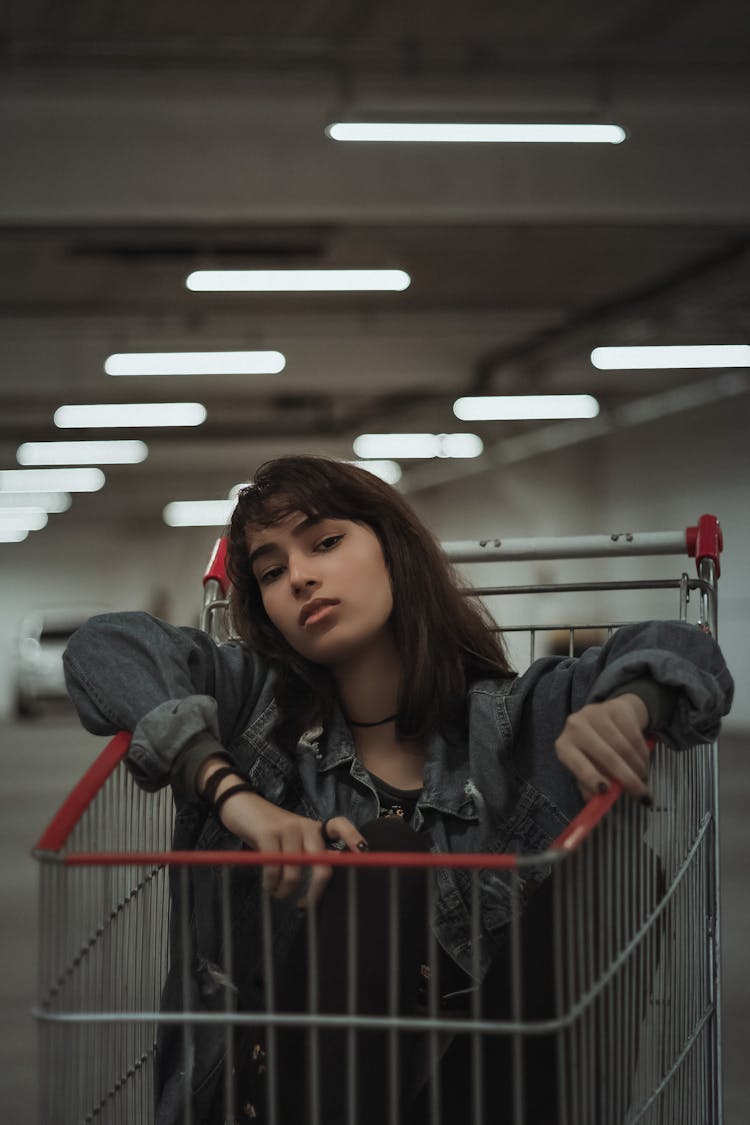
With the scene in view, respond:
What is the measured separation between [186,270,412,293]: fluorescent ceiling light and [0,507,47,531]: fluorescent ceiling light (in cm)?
1334

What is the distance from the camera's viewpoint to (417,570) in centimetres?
189

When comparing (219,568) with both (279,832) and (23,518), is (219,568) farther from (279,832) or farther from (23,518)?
(23,518)

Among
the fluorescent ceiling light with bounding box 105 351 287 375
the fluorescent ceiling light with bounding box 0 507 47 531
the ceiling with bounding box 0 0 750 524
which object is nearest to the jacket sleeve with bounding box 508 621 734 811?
the ceiling with bounding box 0 0 750 524

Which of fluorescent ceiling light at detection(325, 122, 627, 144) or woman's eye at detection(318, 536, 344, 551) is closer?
woman's eye at detection(318, 536, 344, 551)

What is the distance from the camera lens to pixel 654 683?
1483 millimetres

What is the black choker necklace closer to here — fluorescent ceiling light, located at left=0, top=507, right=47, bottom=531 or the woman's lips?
the woman's lips

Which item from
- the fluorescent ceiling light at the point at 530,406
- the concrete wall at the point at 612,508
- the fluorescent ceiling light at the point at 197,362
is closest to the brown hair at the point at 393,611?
the fluorescent ceiling light at the point at 197,362

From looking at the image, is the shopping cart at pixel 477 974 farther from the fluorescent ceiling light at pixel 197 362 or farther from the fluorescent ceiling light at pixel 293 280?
the fluorescent ceiling light at pixel 197 362

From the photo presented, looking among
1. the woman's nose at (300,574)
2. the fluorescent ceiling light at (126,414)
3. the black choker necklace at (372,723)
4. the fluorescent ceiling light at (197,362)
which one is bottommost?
the black choker necklace at (372,723)

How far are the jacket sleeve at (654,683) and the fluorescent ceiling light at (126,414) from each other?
440 inches

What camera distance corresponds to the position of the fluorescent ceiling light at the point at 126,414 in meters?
12.8

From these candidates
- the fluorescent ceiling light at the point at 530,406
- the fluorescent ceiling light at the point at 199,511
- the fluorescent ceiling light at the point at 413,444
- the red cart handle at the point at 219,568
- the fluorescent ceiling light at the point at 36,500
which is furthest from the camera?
the fluorescent ceiling light at the point at 199,511

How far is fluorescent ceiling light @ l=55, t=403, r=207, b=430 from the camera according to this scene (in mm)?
12789

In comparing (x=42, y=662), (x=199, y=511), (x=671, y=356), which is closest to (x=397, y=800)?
(x=671, y=356)
